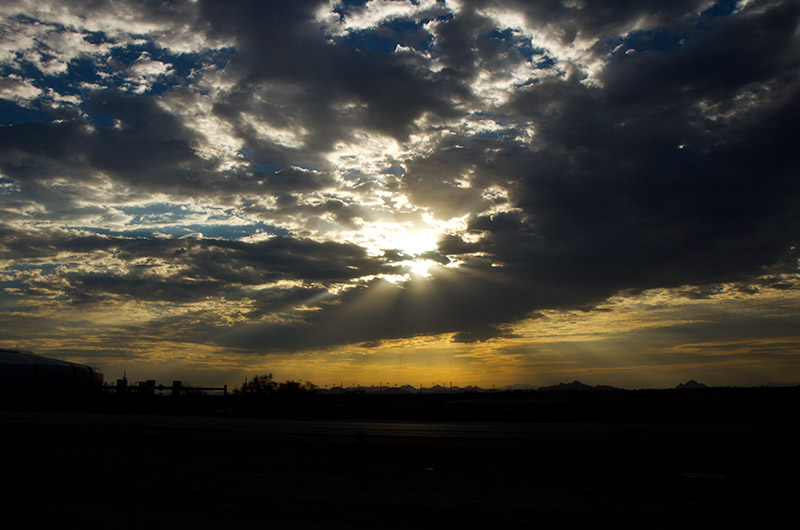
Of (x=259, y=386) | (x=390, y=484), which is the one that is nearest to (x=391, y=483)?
(x=390, y=484)

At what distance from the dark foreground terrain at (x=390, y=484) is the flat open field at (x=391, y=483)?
4cm

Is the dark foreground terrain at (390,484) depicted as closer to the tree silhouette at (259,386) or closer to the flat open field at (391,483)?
the flat open field at (391,483)

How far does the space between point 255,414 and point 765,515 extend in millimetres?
45771

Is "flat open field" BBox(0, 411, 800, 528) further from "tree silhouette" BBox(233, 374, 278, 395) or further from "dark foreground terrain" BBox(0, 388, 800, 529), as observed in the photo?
"tree silhouette" BBox(233, 374, 278, 395)

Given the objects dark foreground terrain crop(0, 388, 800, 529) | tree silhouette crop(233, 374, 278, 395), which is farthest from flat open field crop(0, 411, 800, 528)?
tree silhouette crop(233, 374, 278, 395)

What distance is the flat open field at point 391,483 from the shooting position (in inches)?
405

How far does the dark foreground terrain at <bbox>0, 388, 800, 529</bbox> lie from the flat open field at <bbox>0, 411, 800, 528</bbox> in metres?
0.04

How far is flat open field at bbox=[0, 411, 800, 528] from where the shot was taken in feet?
33.7

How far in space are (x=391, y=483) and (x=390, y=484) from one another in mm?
177

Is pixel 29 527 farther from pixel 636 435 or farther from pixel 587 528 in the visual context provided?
pixel 636 435

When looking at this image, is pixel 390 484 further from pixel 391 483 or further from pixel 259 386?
pixel 259 386

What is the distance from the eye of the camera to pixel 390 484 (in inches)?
576

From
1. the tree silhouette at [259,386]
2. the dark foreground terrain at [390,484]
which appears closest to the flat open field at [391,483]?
the dark foreground terrain at [390,484]

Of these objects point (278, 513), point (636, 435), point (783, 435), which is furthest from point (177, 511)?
point (783, 435)
